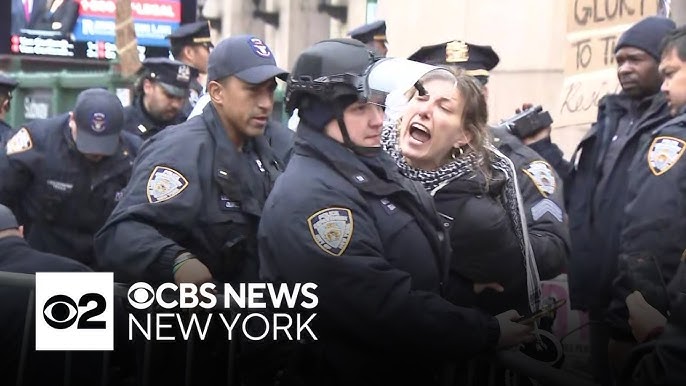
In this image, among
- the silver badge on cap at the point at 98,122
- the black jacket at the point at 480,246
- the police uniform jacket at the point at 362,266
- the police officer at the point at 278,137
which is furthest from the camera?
the silver badge on cap at the point at 98,122

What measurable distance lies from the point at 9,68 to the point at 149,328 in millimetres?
10261

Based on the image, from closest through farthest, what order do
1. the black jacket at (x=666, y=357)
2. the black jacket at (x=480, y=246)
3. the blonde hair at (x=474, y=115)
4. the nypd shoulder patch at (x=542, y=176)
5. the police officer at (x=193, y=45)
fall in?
1. the black jacket at (x=666, y=357)
2. the black jacket at (x=480, y=246)
3. the blonde hair at (x=474, y=115)
4. the nypd shoulder patch at (x=542, y=176)
5. the police officer at (x=193, y=45)

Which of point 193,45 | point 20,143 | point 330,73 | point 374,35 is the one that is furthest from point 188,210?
point 193,45

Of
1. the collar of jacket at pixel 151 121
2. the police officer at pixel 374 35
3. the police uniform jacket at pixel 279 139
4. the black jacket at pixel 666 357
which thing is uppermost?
the police officer at pixel 374 35

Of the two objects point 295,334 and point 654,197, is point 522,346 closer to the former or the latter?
point 295,334

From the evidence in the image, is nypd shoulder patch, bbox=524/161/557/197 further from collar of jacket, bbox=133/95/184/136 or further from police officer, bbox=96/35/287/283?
collar of jacket, bbox=133/95/184/136

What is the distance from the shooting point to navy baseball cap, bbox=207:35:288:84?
451 centimetres

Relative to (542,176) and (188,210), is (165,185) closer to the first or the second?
(188,210)

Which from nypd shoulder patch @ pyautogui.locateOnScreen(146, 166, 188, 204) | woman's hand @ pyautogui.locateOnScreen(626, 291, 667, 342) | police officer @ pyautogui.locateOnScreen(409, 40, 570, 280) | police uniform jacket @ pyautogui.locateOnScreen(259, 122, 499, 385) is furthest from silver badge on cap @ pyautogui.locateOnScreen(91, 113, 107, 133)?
woman's hand @ pyautogui.locateOnScreen(626, 291, 667, 342)

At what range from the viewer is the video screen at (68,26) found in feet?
42.2

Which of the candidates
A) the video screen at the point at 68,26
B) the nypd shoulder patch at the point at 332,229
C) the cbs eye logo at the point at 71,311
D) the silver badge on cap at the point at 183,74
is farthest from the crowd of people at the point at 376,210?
the video screen at the point at 68,26

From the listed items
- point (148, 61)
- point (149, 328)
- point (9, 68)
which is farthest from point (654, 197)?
point (9, 68)

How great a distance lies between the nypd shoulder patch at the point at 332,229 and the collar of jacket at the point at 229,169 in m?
1.11

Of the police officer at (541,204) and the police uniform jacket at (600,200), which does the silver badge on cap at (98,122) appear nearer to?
the police officer at (541,204)
